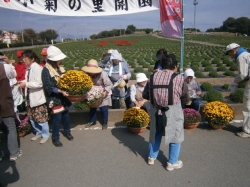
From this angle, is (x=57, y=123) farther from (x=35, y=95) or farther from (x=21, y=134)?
(x=21, y=134)

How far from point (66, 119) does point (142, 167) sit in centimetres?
167

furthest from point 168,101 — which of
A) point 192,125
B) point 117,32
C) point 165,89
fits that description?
point 117,32

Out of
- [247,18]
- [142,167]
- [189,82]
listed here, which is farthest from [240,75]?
[247,18]

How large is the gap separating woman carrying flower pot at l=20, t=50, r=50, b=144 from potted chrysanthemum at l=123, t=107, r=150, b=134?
152 centimetres

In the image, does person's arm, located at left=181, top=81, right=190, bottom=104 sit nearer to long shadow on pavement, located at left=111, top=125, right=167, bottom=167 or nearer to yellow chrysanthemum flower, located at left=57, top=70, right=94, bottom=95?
long shadow on pavement, located at left=111, top=125, right=167, bottom=167

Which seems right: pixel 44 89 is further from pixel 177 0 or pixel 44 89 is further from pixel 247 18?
pixel 247 18

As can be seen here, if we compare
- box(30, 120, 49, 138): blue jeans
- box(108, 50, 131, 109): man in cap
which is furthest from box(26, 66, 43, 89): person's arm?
box(108, 50, 131, 109): man in cap

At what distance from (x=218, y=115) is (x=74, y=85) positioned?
9.01ft

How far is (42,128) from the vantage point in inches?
157

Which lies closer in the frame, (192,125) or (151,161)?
(151,161)

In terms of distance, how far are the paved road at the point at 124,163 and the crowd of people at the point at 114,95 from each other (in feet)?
0.64

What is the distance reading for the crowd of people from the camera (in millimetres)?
2848

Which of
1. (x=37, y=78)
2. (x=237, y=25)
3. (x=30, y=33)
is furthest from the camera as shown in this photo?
(x=237, y=25)

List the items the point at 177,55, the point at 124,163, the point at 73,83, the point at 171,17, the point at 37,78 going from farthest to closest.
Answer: the point at 177,55, the point at 171,17, the point at 37,78, the point at 73,83, the point at 124,163
